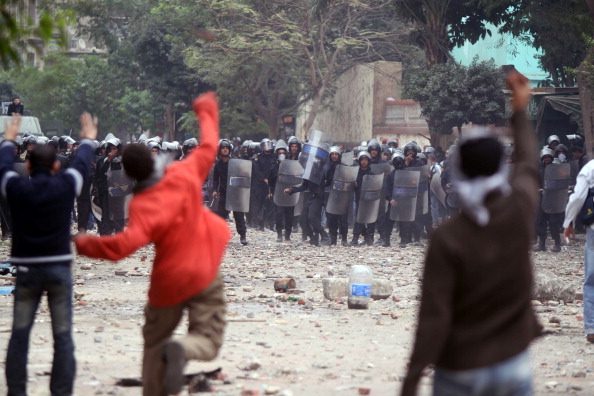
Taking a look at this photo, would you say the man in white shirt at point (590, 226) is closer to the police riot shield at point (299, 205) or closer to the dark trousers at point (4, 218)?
the police riot shield at point (299, 205)

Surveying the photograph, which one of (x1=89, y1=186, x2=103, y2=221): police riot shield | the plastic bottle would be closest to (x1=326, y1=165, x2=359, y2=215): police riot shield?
(x1=89, y1=186, x2=103, y2=221): police riot shield

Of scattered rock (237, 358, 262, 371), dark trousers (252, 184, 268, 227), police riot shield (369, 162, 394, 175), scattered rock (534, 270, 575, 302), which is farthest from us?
dark trousers (252, 184, 268, 227)

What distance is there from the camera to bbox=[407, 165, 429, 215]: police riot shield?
20.1 m

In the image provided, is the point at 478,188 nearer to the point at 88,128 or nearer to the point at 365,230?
the point at 88,128

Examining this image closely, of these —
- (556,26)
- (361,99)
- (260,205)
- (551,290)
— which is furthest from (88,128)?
(361,99)

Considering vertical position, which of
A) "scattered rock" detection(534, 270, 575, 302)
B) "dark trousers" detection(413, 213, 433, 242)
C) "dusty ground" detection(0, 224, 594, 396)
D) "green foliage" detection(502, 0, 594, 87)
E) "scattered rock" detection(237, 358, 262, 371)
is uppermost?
"green foliage" detection(502, 0, 594, 87)

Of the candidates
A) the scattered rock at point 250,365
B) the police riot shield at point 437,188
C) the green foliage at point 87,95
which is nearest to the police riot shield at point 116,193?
the police riot shield at point 437,188

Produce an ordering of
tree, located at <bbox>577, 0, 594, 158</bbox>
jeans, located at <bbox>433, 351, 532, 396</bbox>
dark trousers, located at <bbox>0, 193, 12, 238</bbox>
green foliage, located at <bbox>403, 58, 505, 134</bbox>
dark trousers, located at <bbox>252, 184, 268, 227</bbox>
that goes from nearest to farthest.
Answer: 1. jeans, located at <bbox>433, 351, 532, 396</bbox>
2. dark trousers, located at <bbox>0, 193, 12, 238</bbox>
3. tree, located at <bbox>577, 0, 594, 158</bbox>
4. dark trousers, located at <bbox>252, 184, 268, 227</bbox>
5. green foliage, located at <bbox>403, 58, 505, 134</bbox>

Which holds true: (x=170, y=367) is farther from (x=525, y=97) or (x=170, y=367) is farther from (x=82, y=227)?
(x=82, y=227)

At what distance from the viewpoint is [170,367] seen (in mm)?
5117

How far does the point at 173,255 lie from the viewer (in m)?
5.29

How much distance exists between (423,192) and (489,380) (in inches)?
657

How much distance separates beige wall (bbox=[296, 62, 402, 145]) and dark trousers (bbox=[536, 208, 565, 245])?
22631 millimetres

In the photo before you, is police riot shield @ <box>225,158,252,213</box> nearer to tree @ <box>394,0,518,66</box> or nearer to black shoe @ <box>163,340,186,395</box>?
tree @ <box>394,0,518,66</box>
